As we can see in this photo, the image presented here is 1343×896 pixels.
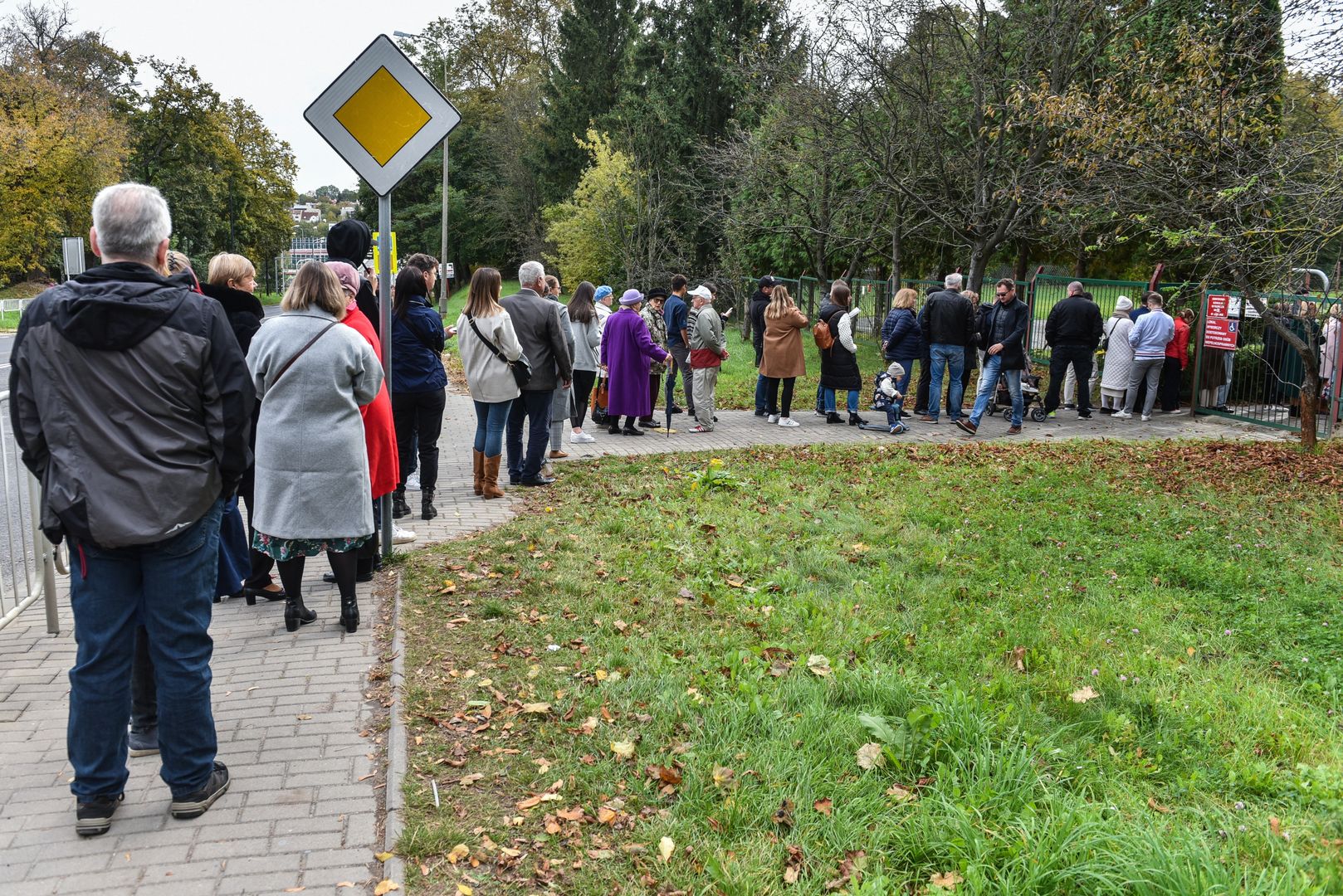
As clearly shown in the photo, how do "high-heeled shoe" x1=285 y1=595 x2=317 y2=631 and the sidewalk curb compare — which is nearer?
the sidewalk curb

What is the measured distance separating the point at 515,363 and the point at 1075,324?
29.3 ft

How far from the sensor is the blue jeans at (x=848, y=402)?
1441cm

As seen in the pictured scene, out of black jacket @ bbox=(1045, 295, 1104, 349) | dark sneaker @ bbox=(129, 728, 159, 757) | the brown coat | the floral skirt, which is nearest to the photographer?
dark sneaker @ bbox=(129, 728, 159, 757)

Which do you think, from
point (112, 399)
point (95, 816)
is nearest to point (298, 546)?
point (95, 816)

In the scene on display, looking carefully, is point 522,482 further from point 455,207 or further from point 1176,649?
point 455,207

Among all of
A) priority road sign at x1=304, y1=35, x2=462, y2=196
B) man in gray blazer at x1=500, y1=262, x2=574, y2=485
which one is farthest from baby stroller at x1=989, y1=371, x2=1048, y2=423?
priority road sign at x1=304, y1=35, x2=462, y2=196

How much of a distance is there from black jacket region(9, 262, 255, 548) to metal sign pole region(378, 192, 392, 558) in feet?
8.32

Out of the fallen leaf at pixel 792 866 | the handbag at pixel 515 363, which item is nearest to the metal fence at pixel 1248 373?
the handbag at pixel 515 363

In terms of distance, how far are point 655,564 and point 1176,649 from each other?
Answer: 3153mm

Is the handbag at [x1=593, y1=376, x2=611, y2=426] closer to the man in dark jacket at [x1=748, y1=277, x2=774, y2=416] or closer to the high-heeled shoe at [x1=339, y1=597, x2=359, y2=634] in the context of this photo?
the man in dark jacket at [x1=748, y1=277, x2=774, y2=416]

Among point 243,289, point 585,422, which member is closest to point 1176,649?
point 243,289

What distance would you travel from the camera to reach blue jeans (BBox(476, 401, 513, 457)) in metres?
9.18

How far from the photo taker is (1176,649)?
5.47 meters

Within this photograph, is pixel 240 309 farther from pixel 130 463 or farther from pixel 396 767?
pixel 396 767
